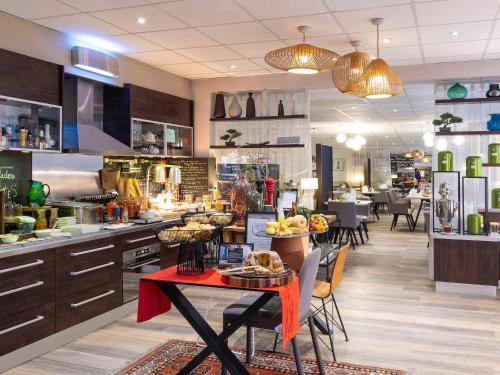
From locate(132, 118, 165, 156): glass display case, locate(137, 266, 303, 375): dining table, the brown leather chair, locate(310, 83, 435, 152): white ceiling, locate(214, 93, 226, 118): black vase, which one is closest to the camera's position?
locate(137, 266, 303, 375): dining table

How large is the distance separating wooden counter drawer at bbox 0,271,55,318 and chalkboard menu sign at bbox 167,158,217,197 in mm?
3753

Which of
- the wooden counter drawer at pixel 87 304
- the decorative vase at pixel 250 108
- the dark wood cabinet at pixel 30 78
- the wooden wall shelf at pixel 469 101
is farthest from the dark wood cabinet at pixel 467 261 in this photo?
→ the dark wood cabinet at pixel 30 78

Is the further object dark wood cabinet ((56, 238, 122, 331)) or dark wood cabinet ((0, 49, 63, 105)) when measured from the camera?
dark wood cabinet ((0, 49, 63, 105))

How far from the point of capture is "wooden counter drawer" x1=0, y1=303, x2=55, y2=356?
3.77 meters

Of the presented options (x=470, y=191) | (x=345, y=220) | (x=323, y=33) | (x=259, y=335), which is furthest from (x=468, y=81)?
(x=259, y=335)

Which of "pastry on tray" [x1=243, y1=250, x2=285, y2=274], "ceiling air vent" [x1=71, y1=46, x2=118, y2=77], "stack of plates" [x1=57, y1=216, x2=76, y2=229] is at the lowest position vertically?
"pastry on tray" [x1=243, y1=250, x2=285, y2=274]

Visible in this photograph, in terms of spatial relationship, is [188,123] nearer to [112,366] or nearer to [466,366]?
[112,366]

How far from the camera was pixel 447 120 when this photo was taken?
22.8 ft

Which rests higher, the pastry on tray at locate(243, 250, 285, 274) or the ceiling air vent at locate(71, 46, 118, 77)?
the ceiling air vent at locate(71, 46, 118, 77)

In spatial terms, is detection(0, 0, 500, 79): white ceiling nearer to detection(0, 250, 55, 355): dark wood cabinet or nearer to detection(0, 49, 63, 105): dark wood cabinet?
detection(0, 49, 63, 105): dark wood cabinet

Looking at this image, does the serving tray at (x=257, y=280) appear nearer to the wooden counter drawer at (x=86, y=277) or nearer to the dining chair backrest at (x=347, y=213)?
the wooden counter drawer at (x=86, y=277)

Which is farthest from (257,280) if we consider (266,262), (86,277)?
(86,277)

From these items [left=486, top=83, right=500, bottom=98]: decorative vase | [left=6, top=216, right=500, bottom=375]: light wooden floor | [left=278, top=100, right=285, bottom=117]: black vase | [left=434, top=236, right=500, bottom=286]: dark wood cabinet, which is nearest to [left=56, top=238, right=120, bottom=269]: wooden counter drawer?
[left=6, top=216, right=500, bottom=375]: light wooden floor

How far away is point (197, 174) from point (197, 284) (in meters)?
5.04
